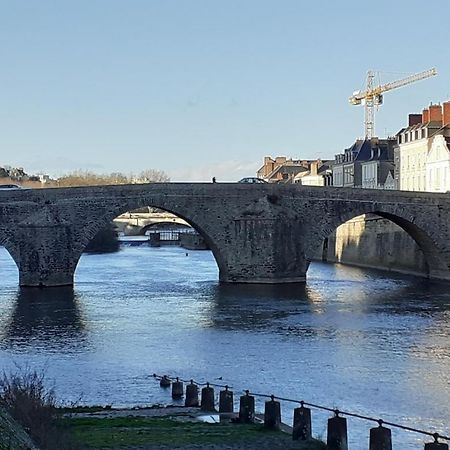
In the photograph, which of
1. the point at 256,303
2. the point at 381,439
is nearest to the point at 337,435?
the point at 381,439

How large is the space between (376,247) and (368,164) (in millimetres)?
20197

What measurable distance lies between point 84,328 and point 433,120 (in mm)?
35665

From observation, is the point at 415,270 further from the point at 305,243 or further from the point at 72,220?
the point at 72,220

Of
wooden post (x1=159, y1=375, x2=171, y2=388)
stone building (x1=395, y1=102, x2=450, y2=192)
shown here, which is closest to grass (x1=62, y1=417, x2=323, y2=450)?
wooden post (x1=159, y1=375, x2=171, y2=388)

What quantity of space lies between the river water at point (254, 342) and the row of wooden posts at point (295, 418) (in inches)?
41.4

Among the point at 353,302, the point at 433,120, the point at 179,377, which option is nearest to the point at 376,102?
the point at 433,120

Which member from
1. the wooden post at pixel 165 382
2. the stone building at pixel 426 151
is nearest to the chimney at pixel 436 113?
the stone building at pixel 426 151

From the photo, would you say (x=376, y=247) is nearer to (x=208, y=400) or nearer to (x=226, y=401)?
(x=208, y=400)

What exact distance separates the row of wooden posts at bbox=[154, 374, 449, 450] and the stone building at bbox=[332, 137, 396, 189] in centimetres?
4930

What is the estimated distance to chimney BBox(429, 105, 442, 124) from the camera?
54000 mm

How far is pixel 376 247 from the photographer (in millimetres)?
47500

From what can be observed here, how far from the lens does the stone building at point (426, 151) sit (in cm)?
5153

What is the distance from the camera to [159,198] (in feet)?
121

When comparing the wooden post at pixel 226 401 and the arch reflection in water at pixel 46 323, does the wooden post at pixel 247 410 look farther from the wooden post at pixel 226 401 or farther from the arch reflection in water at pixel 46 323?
the arch reflection in water at pixel 46 323
